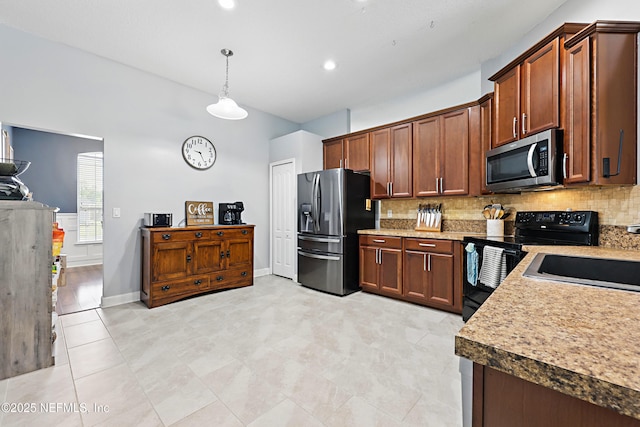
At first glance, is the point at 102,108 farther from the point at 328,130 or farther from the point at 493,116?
the point at 493,116

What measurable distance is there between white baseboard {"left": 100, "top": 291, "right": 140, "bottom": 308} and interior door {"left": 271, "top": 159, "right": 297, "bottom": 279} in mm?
2051

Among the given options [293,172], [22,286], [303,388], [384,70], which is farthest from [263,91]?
[303,388]

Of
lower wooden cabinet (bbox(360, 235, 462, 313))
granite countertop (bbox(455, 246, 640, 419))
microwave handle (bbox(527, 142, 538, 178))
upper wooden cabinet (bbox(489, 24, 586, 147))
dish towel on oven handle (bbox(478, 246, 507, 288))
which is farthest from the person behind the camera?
lower wooden cabinet (bbox(360, 235, 462, 313))

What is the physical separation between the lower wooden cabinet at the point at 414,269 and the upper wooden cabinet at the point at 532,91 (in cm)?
126

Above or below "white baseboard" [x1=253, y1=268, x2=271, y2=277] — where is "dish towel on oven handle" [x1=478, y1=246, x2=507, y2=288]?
above

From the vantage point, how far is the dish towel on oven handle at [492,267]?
2.34 metres

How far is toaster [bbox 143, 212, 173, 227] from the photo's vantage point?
3.43 meters

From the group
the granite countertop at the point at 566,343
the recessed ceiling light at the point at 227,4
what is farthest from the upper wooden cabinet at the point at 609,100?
the recessed ceiling light at the point at 227,4

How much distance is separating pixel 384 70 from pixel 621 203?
8.64ft

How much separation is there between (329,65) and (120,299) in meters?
3.79

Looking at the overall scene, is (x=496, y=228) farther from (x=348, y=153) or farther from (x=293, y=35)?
(x=293, y=35)

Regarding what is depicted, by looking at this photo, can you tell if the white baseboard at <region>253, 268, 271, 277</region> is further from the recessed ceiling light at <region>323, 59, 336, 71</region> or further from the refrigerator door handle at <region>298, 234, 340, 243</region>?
the recessed ceiling light at <region>323, 59, 336, 71</region>

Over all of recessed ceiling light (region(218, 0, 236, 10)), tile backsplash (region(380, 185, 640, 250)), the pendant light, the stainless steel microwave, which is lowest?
tile backsplash (region(380, 185, 640, 250))

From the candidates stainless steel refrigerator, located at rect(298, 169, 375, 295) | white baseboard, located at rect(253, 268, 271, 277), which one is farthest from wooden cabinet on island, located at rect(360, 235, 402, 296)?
white baseboard, located at rect(253, 268, 271, 277)
